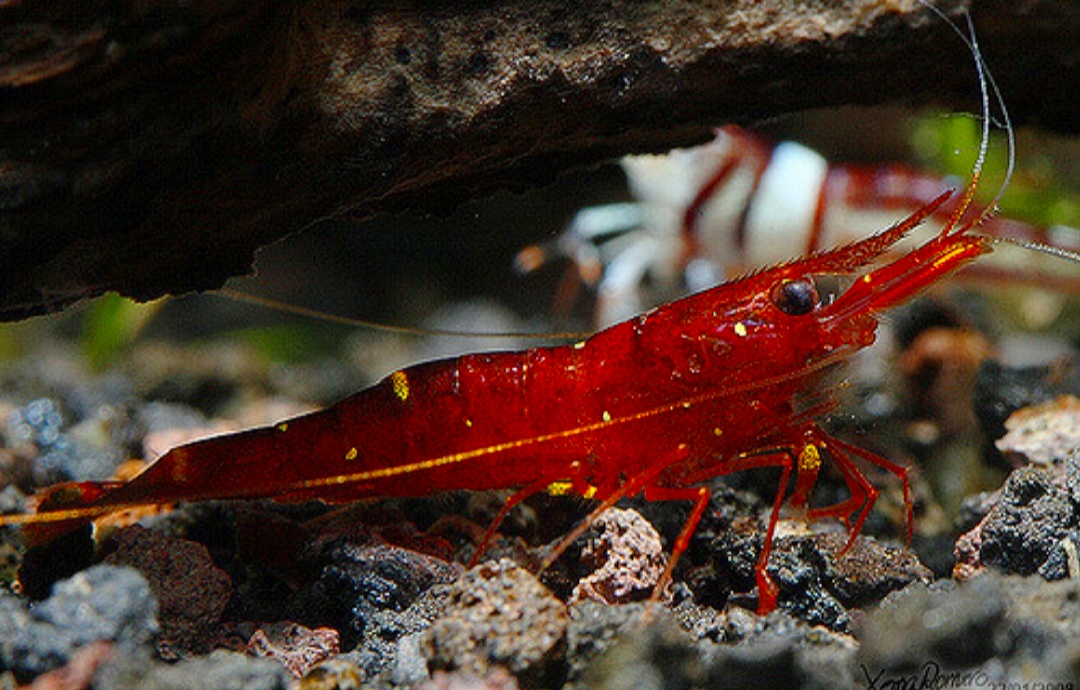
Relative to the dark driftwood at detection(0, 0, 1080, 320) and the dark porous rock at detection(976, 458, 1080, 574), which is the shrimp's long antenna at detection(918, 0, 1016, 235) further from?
the dark porous rock at detection(976, 458, 1080, 574)

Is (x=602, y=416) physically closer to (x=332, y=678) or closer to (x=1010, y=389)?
(x=332, y=678)

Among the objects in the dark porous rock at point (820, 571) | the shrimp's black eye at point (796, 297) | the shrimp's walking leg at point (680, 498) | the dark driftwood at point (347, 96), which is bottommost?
the dark porous rock at point (820, 571)

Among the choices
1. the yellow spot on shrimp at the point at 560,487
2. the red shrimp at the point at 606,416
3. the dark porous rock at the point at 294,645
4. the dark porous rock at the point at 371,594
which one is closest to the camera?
the dark porous rock at the point at 294,645

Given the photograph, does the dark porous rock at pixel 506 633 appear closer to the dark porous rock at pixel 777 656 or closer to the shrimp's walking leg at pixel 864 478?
the dark porous rock at pixel 777 656

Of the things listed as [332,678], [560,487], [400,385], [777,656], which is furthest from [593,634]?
[400,385]

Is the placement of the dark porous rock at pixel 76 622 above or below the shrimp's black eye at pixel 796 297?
above

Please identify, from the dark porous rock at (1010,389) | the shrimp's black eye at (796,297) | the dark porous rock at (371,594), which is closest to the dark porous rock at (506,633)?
the dark porous rock at (371,594)

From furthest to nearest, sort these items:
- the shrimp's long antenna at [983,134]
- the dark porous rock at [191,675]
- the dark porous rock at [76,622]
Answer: the shrimp's long antenna at [983,134] → the dark porous rock at [76,622] → the dark porous rock at [191,675]

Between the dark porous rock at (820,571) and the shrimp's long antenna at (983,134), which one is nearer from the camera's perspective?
the dark porous rock at (820,571)

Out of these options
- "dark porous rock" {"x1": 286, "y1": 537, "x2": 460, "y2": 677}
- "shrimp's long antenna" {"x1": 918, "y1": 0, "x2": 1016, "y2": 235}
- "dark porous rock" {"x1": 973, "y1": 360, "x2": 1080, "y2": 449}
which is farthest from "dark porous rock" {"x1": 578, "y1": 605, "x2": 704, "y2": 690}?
"dark porous rock" {"x1": 973, "y1": 360, "x2": 1080, "y2": 449}
